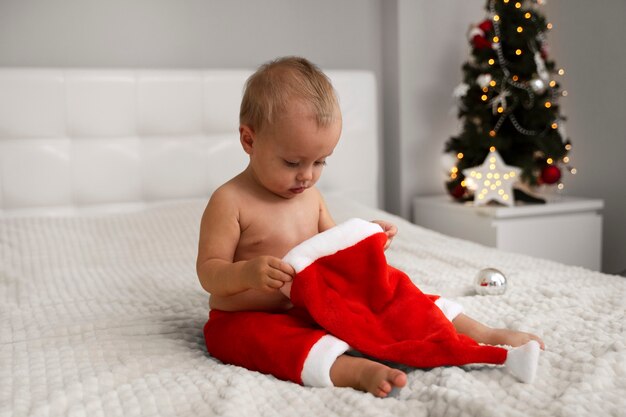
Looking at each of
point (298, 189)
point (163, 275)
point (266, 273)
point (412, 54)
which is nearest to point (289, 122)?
point (298, 189)

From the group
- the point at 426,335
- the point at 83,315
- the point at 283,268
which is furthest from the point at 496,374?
the point at 83,315

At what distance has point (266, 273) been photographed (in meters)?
0.98

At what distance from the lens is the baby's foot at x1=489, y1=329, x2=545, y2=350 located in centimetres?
106

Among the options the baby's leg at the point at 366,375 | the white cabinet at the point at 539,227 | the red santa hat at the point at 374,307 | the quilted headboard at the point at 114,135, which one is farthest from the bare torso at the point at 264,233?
the white cabinet at the point at 539,227

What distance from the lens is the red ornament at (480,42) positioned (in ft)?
8.31

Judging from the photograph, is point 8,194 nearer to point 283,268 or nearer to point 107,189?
point 107,189

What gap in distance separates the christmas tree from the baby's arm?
1.58 meters

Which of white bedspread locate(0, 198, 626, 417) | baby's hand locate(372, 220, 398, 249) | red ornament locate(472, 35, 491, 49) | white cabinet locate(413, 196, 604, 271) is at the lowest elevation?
white cabinet locate(413, 196, 604, 271)

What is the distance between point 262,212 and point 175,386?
37 centimetres

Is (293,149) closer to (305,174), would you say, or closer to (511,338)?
(305,174)

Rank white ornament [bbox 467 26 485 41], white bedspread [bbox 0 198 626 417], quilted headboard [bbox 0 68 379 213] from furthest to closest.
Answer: white ornament [bbox 467 26 485 41]
quilted headboard [bbox 0 68 379 213]
white bedspread [bbox 0 198 626 417]

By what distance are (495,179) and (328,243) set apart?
159 cm

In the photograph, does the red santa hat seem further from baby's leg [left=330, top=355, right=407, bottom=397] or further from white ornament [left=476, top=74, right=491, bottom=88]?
white ornament [left=476, top=74, right=491, bottom=88]

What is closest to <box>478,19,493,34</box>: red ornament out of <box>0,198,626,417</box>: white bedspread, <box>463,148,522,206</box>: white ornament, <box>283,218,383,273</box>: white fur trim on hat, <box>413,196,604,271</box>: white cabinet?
<box>463,148,522,206</box>: white ornament
